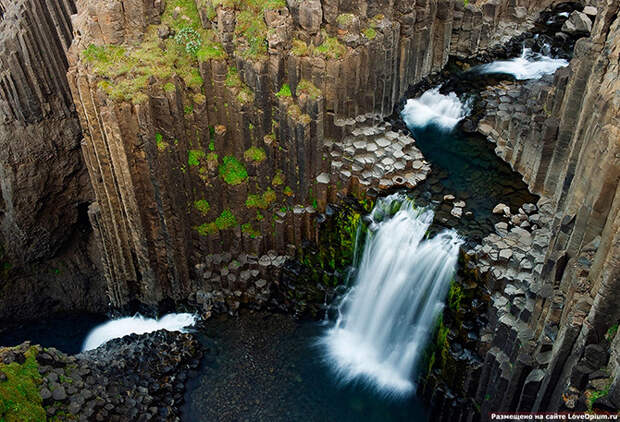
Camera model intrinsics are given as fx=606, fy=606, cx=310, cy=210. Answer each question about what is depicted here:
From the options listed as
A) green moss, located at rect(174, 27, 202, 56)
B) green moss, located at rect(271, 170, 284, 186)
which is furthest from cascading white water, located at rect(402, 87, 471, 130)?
green moss, located at rect(174, 27, 202, 56)

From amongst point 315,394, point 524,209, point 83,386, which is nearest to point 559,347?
point 524,209

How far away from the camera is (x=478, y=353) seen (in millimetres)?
18125

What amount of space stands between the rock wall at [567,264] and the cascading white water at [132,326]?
1171cm

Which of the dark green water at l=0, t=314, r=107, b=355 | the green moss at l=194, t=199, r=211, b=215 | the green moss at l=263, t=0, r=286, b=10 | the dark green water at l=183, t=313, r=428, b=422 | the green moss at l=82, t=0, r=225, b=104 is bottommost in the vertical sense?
the dark green water at l=0, t=314, r=107, b=355

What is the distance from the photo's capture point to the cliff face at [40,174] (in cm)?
2291

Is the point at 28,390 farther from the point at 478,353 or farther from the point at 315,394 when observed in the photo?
the point at 478,353

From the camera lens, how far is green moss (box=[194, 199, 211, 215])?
908 inches

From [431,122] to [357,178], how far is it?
4989 millimetres

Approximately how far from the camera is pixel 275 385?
67.3 ft

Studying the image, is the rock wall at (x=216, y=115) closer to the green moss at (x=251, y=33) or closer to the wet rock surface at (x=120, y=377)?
the green moss at (x=251, y=33)

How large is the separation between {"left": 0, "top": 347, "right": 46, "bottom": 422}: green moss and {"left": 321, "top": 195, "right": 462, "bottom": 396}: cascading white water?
9367 mm

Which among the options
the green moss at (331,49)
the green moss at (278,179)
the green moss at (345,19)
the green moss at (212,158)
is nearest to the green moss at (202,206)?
the green moss at (212,158)

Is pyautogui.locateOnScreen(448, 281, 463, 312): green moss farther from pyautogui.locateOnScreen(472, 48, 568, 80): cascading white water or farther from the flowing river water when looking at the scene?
pyautogui.locateOnScreen(472, 48, 568, 80): cascading white water

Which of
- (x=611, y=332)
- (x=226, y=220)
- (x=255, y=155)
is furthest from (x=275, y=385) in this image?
(x=611, y=332)
